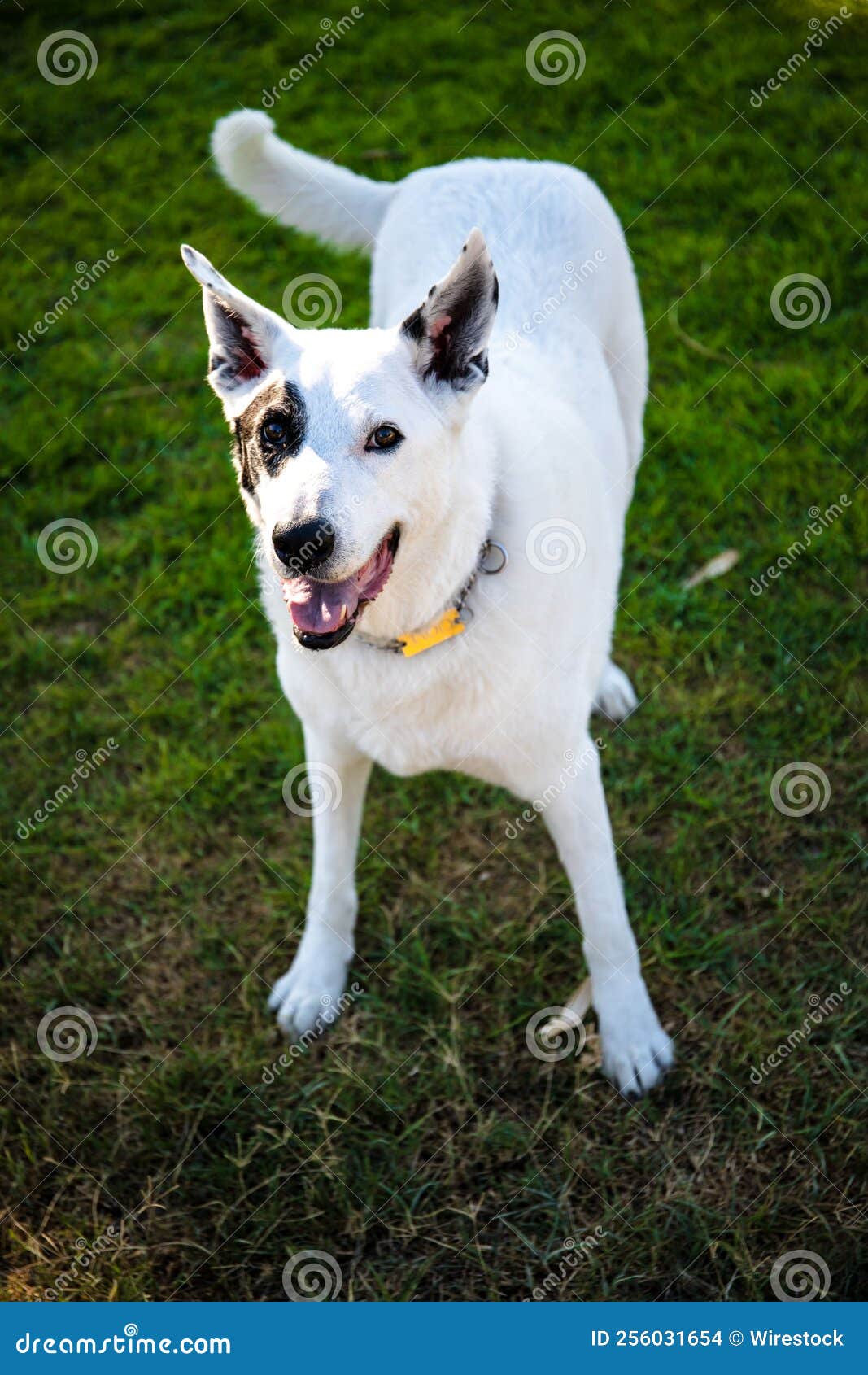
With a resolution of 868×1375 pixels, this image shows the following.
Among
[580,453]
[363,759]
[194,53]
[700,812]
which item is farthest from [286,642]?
[194,53]

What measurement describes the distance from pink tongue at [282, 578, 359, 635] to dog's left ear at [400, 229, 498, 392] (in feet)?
1.66

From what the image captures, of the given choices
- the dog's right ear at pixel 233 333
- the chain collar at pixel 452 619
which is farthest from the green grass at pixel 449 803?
the dog's right ear at pixel 233 333

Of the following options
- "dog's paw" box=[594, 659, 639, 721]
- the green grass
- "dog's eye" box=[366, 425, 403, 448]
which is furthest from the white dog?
"dog's paw" box=[594, 659, 639, 721]

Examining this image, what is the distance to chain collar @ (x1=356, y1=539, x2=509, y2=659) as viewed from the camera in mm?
2615

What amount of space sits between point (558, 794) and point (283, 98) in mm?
5356

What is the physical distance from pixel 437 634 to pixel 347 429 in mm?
562

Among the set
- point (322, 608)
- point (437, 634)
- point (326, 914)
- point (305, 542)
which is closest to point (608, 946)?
point (326, 914)

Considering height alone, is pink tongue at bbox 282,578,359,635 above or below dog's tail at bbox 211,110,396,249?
above

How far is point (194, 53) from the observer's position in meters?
7.01

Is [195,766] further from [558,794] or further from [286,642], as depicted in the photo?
[558,794]

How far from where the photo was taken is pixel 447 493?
8.05 ft

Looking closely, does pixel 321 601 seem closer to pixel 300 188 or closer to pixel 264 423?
pixel 264 423

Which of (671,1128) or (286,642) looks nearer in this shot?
(286,642)

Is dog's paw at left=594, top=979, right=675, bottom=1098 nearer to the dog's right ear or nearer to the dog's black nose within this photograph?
the dog's black nose
